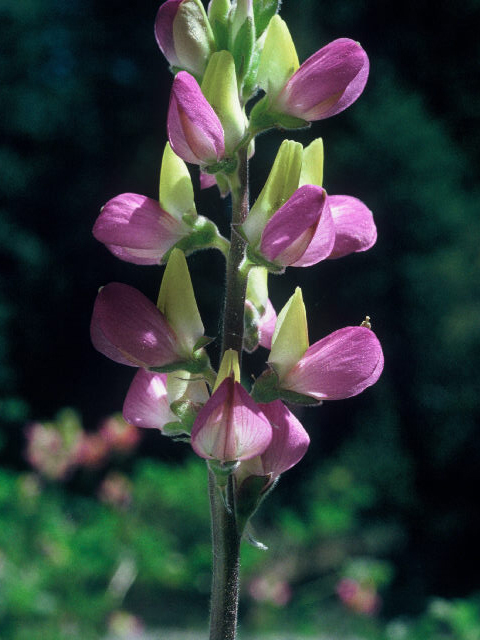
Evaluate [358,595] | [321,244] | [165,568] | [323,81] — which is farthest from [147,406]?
[358,595]

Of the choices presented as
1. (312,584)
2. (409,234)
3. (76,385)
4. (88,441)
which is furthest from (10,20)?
(312,584)

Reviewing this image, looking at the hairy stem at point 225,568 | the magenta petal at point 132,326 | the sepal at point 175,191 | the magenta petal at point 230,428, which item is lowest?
the hairy stem at point 225,568

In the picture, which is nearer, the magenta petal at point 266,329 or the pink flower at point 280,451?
the pink flower at point 280,451

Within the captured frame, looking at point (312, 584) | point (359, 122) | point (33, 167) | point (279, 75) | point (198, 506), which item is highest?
point (279, 75)

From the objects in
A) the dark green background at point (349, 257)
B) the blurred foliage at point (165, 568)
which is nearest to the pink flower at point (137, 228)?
the blurred foliage at point (165, 568)

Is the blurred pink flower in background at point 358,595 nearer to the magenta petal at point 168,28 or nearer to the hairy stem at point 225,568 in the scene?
the hairy stem at point 225,568

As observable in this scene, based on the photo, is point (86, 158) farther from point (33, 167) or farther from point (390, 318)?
point (390, 318)

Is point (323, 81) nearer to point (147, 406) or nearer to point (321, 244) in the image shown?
point (321, 244)
